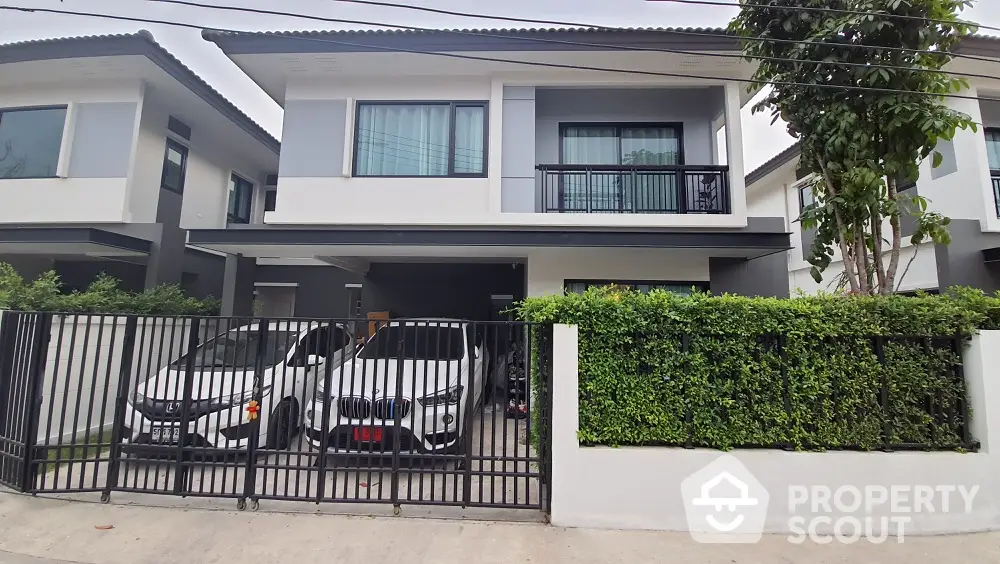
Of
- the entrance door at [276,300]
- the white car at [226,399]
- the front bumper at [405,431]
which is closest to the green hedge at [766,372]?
the front bumper at [405,431]

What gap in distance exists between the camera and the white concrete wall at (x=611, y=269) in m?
7.15

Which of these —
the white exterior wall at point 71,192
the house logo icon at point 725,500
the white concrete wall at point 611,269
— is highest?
the white exterior wall at point 71,192

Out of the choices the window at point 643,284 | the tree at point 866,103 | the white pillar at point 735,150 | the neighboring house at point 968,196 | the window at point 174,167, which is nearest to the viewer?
the tree at point 866,103

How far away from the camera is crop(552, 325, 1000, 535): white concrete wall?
357 centimetres

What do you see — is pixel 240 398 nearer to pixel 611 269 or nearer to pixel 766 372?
pixel 766 372

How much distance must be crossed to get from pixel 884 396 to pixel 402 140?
699 cm

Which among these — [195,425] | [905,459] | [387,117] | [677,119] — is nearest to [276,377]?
[195,425]

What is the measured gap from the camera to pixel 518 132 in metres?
7.02

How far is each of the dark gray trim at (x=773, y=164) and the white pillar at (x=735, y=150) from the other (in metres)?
4.31

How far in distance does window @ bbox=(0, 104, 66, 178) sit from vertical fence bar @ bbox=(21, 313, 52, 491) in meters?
5.98

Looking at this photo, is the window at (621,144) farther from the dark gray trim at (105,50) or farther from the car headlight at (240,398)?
the dark gray trim at (105,50)

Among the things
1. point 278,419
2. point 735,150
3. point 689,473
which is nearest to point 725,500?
point 689,473

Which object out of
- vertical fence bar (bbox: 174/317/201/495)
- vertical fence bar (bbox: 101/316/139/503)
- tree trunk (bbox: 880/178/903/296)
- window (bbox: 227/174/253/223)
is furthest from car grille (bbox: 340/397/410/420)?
window (bbox: 227/174/253/223)

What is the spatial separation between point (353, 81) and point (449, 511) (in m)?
6.80
